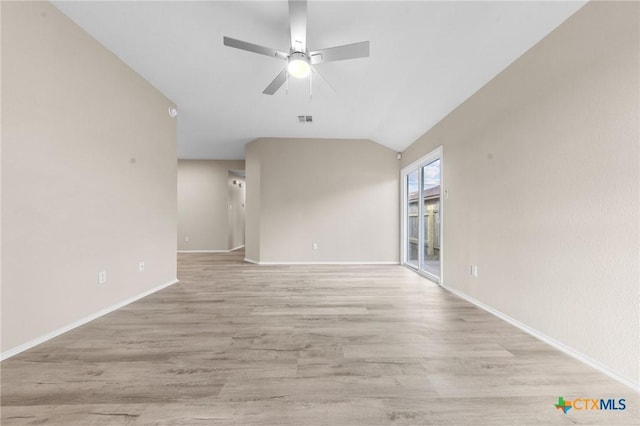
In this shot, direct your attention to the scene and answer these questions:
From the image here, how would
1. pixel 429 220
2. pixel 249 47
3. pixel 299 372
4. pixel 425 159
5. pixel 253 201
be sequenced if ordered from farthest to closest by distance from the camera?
pixel 253 201, pixel 429 220, pixel 425 159, pixel 249 47, pixel 299 372

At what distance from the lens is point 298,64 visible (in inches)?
84.8

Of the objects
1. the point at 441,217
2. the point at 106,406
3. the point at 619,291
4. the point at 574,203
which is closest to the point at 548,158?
the point at 574,203

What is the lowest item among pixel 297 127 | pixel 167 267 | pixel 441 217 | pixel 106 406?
pixel 106 406

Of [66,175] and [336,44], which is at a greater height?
[336,44]

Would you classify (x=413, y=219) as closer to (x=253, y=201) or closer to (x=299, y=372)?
(x=253, y=201)

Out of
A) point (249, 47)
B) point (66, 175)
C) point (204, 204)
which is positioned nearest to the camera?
point (249, 47)

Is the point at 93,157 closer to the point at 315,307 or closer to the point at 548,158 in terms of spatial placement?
the point at 315,307

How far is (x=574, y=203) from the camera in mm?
1733

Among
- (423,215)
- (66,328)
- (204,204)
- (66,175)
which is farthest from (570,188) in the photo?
(204,204)

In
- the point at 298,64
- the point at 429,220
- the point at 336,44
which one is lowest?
the point at 429,220

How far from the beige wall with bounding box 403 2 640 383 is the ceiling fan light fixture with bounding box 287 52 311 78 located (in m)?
2.00

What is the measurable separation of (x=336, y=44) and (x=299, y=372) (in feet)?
9.67

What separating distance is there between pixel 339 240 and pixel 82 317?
4109 millimetres

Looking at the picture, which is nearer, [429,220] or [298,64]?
[298,64]
